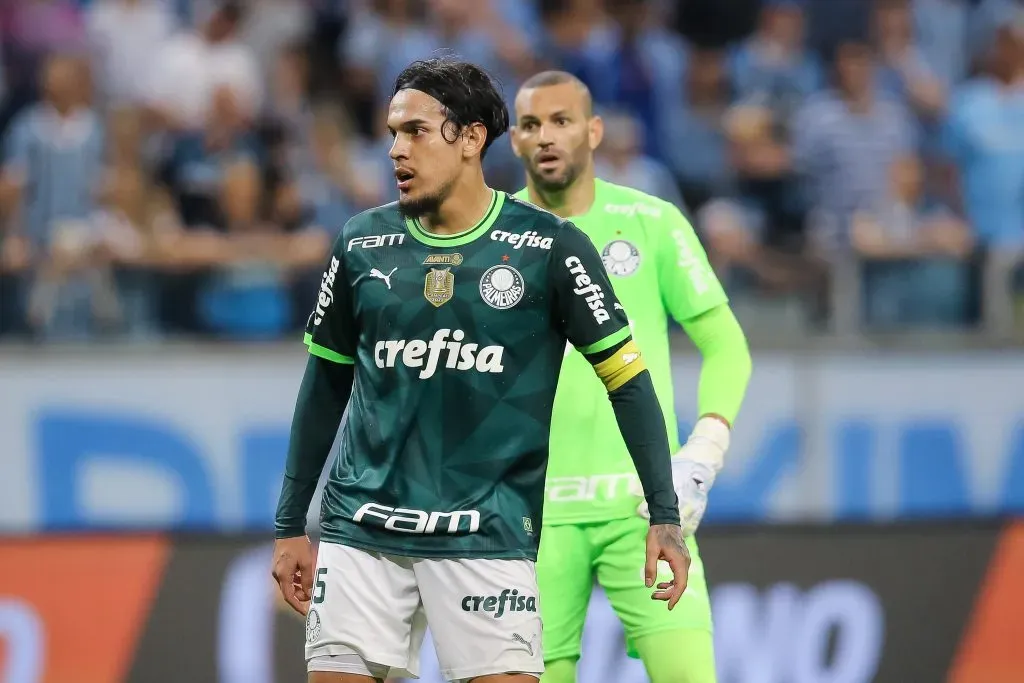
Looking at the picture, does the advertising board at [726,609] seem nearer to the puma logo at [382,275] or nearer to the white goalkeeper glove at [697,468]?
the white goalkeeper glove at [697,468]

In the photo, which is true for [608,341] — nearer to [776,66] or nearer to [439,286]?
[439,286]

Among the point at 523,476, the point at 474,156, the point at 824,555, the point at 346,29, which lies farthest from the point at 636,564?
the point at 346,29

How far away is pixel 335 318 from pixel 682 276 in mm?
1516

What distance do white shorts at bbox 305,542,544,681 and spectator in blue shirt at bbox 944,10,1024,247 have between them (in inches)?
226

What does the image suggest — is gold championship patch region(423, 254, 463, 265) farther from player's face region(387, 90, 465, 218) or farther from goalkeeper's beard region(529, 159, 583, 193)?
goalkeeper's beard region(529, 159, 583, 193)

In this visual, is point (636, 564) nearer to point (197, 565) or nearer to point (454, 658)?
point (454, 658)

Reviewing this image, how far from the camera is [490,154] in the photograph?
9.70 meters

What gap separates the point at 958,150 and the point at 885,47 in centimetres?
115

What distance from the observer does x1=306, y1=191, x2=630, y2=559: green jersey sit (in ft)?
14.5

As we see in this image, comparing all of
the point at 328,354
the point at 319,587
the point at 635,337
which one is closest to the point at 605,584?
the point at 635,337

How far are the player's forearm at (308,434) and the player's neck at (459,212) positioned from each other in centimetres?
50

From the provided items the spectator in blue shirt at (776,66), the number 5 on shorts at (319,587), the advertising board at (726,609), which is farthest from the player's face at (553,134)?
the spectator in blue shirt at (776,66)

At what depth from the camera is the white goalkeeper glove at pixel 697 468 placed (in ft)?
17.2

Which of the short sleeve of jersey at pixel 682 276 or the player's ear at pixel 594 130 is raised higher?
the player's ear at pixel 594 130
